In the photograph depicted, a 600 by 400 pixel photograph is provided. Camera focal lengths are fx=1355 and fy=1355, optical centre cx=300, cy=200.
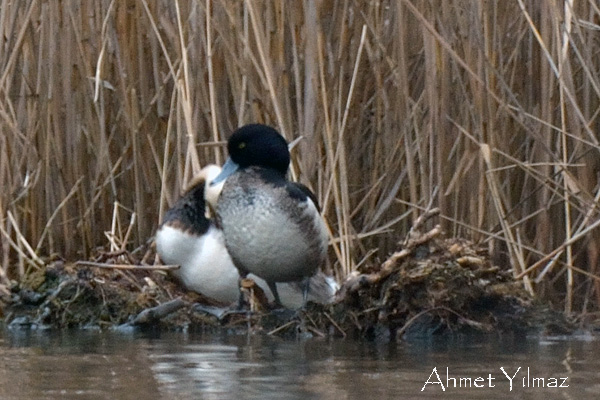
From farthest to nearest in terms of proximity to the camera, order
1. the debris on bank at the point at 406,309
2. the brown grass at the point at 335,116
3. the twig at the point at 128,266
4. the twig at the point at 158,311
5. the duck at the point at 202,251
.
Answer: the duck at the point at 202,251
the twig at the point at 128,266
the brown grass at the point at 335,116
the twig at the point at 158,311
the debris on bank at the point at 406,309

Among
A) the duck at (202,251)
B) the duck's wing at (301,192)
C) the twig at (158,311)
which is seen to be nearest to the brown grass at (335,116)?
the duck at (202,251)

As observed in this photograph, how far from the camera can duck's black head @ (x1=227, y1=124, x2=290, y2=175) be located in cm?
522

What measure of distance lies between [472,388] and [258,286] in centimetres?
184

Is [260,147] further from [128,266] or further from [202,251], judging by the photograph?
[128,266]

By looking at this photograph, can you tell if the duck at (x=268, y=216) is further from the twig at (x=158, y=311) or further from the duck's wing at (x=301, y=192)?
the twig at (x=158, y=311)

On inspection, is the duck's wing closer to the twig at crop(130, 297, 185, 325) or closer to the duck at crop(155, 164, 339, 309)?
the duck at crop(155, 164, 339, 309)

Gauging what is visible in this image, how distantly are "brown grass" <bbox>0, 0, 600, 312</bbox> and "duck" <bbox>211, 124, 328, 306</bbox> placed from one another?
23 cm

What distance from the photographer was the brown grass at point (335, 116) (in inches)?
208

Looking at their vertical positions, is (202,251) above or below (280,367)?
above

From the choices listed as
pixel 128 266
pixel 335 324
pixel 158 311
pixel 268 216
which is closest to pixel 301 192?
pixel 268 216

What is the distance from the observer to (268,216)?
195 inches

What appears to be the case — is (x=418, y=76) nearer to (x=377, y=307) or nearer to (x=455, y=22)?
(x=455, y=22)

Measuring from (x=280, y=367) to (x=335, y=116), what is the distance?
5.54ft

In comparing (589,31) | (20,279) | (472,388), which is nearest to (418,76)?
(589,31)
